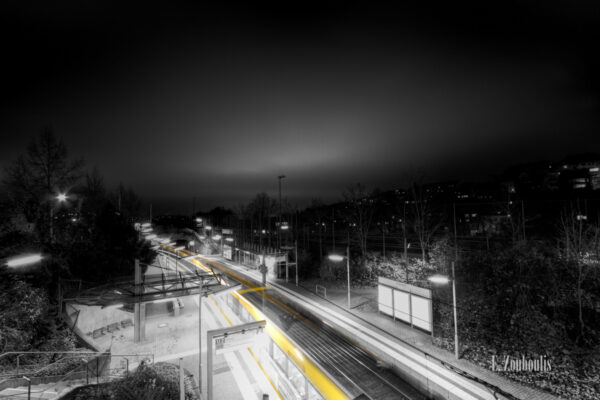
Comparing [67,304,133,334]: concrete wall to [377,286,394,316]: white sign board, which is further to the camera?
[67,304,133,334]: concrete wall

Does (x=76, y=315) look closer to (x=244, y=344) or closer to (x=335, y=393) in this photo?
(x=244, y=344)

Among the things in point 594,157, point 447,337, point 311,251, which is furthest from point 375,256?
point 594,157

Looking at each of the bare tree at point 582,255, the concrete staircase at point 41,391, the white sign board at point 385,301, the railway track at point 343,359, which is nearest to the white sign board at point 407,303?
the white sign board at point 385,301

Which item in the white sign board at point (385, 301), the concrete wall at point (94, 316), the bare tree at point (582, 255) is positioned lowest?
the concrete wall at point (94, 316)

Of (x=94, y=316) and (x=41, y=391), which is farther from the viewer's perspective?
(x=94, y=316)

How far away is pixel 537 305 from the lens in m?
13.5

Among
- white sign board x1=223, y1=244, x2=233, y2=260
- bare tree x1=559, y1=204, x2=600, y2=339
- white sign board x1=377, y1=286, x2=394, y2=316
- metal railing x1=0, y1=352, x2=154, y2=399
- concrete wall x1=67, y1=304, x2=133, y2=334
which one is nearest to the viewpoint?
metal railing x1=0, y1=352, x2=154, y2=399

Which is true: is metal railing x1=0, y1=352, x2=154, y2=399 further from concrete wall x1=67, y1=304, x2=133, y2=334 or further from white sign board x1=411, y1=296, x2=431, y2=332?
white sign board x1=411, y1=296, x2=431, y2=332

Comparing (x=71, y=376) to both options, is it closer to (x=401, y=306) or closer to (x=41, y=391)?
(x=41, y=391)

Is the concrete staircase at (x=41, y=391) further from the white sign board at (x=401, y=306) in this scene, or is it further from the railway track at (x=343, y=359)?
the white sign board at (x=401, y=306)

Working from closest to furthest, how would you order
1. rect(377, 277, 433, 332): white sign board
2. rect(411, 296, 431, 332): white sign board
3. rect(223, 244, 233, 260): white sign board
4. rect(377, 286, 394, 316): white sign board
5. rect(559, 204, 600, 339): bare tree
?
1. rect(559, 204, 600, 339): bare tree
2. rect(411, 296, 431, 332): white sign board
3. rect(377, 277, 433, 332): white sign board
4. rect(377, 286, 394, 316): white sign board
5. rect(223, 244, 233, 260): white sign board

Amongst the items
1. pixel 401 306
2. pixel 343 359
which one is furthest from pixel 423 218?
pixel 343 359

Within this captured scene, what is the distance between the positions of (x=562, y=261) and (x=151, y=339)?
2464 cm

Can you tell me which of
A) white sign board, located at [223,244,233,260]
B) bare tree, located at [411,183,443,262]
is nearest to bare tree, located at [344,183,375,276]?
bare tree, located at [411,183,443,262]
